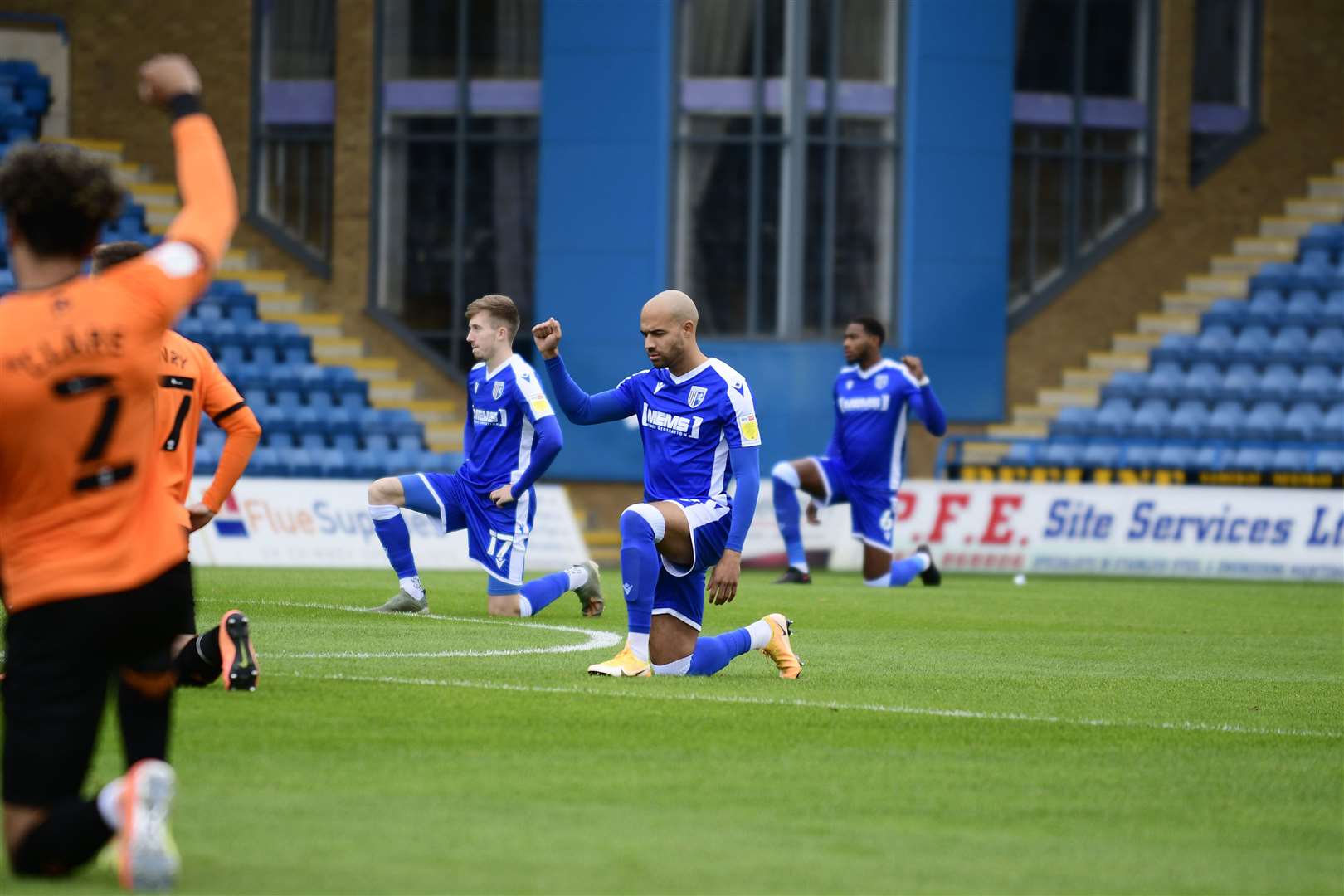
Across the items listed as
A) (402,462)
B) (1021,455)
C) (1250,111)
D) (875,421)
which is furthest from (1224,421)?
(402,462)

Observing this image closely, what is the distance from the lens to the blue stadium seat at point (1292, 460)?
2738cm

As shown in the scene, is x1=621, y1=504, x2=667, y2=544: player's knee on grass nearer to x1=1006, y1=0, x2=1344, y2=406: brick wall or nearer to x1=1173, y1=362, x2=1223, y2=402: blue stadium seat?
x1=1173, y1=362, x2=1223, y2=402: blue stadium seat

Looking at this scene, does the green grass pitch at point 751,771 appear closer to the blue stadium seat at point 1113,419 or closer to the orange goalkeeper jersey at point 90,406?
the orange goalkeeper jersey at point 90,406

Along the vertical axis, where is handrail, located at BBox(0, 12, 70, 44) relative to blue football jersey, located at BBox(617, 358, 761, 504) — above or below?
above

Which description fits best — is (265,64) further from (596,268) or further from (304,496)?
(304,496)

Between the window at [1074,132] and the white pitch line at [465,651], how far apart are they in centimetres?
1840

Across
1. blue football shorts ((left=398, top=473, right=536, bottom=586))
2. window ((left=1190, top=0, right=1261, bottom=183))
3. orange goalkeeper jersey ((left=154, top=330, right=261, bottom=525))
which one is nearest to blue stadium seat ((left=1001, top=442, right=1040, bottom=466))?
window ((left=1190, top=0, right=1261, bottom=183))

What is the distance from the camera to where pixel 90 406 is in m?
5.30

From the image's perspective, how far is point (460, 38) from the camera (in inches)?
1186

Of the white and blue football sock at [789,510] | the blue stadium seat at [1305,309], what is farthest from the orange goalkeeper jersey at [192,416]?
the blue stadium seat at [1305,309]

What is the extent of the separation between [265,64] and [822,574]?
45.0 feet

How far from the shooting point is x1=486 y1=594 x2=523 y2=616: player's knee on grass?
1450 cm

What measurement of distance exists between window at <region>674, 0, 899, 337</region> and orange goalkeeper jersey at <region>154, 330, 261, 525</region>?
19845mm

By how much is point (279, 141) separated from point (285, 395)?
5218 millimetres
